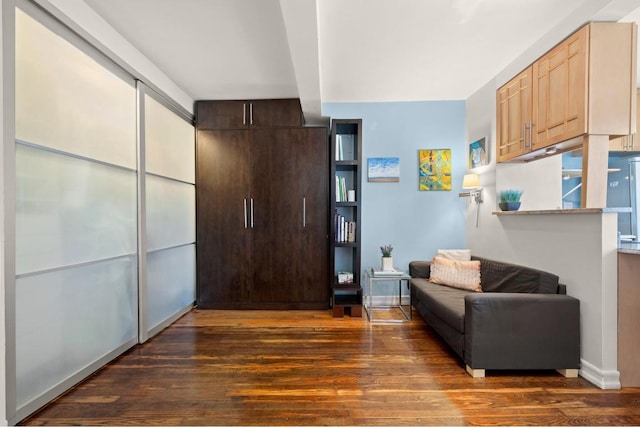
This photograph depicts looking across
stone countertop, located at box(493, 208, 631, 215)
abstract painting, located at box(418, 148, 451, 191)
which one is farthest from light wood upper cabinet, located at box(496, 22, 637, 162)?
abstract painting, located at box(418, 148, 451, 191)

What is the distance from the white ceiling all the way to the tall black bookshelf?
1.76 feet

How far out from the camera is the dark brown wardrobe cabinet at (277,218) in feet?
11.2

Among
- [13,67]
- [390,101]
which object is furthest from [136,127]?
[390,101]

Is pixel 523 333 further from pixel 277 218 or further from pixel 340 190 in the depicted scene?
pixel 277 218

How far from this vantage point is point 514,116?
8.47 ft

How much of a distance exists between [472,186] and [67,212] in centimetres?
368

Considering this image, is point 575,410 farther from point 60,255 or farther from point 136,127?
point 136,127

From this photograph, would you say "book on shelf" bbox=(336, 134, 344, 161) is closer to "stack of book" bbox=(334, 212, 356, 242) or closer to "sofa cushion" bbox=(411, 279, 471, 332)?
"stack of book" bbox=(334, 212, 356, 242)

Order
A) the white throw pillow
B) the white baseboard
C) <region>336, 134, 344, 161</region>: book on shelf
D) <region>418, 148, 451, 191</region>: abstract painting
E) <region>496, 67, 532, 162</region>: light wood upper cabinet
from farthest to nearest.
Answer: <region>418, 148, 451, 191</region>: abstract painting
<region>336, 134, 344, 161</region>: book on shelf
the white throw pillow
<region>496, 67, 532, 162</region>: light wood upper cabinet
the white baseboard

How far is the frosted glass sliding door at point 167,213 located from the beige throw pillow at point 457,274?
2.95 metres

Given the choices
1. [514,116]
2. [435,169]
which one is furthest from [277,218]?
[514,116]

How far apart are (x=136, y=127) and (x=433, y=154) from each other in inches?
133

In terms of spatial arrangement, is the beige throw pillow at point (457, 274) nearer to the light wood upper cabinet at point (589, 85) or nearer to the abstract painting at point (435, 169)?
the abstract painting at point (435, 169)

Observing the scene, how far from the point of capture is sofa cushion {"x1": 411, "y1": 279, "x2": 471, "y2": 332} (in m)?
2.21
